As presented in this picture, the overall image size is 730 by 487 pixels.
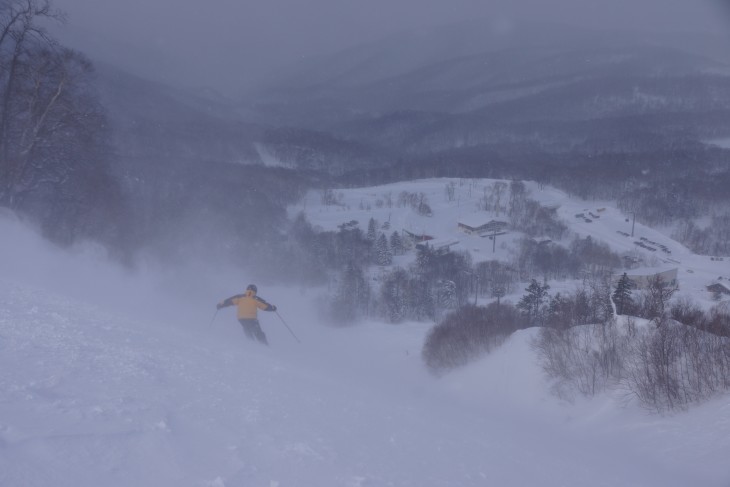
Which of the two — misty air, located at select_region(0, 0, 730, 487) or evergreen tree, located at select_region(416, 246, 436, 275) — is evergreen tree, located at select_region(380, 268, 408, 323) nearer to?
misty air, located at select_region(0, 0, 730, 487)

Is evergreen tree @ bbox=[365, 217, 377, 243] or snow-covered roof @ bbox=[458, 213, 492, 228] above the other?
snow-covered roof @ bbox=[458, 213, 492, 228]

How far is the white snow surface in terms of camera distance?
302 cm

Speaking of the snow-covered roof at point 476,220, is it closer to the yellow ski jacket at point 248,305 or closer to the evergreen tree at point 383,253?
the evergreen tree at point 383,253

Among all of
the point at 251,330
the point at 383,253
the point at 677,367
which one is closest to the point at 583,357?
the point at 677,367

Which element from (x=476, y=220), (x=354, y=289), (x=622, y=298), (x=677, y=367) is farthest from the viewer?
(x=476, y=220)

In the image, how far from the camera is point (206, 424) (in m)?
3.67

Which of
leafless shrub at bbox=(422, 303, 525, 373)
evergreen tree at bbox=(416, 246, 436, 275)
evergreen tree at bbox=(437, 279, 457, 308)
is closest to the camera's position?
leafless shrub at bbox=(422, 303, 525, 373)

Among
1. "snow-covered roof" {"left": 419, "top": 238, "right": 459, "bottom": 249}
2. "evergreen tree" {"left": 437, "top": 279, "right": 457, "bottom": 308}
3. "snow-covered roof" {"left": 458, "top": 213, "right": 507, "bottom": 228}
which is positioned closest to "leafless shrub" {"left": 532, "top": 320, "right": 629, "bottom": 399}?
"evergreen tree" {"left": 437, "top": 279, "right": 457, "bottom": 308}

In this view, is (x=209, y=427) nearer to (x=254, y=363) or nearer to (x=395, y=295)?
(x=254, y=363)

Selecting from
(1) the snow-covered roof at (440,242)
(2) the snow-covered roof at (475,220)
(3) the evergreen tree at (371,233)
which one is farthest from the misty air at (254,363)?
(2) the snow-covered roof at (475,220)

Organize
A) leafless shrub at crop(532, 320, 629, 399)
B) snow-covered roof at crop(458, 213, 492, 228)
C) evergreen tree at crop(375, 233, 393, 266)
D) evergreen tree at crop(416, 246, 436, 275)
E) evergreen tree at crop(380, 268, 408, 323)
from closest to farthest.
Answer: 1. leafless shrub at crop(532, 320, 629, 399)
2. evergreen tree at crop(380, 268, 408, 323)
3. evergreen tree at crop(416, 246, 436, 275)
4. evergreen tree at crop(375, 233, 393, 266)
5. snow-covered roof at crop(458, 213, 492, 228)

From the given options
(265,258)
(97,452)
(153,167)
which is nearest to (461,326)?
(97,452)

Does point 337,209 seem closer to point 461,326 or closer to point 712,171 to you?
point 461,326

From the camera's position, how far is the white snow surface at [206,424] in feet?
9.92
